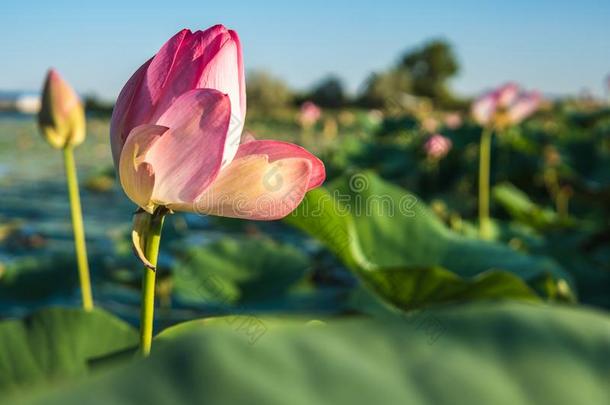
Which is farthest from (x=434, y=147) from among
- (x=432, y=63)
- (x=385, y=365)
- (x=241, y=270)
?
(x=432, y=63)

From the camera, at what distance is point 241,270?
1.60 m

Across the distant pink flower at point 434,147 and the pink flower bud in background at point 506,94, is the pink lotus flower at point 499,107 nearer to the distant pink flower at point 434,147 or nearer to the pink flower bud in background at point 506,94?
the pink flower bud in background at point 506,94

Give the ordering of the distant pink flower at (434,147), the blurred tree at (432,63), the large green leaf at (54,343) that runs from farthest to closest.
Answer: the blurred tree at (432,63) < the distant pink flower at (434,147) < the large green leaf at (54,343)

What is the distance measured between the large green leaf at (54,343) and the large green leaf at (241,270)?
0.95 metres

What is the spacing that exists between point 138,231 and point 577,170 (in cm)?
267

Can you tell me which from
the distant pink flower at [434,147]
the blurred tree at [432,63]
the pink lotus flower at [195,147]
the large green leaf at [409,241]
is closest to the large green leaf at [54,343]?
the pink lotus flower at [195,147]

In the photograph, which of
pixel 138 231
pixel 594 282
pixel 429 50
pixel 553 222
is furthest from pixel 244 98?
pixel 429 50

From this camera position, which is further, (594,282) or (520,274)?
(594,282)

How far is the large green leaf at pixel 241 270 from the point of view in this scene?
151cm

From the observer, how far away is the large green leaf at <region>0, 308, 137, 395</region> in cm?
48

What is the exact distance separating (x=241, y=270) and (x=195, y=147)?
4.13 ft

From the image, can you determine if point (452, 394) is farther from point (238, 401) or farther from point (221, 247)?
point (221, 247)

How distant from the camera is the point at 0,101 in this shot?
16.0 meters

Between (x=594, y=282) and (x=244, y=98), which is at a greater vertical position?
(x=244, y=98)
